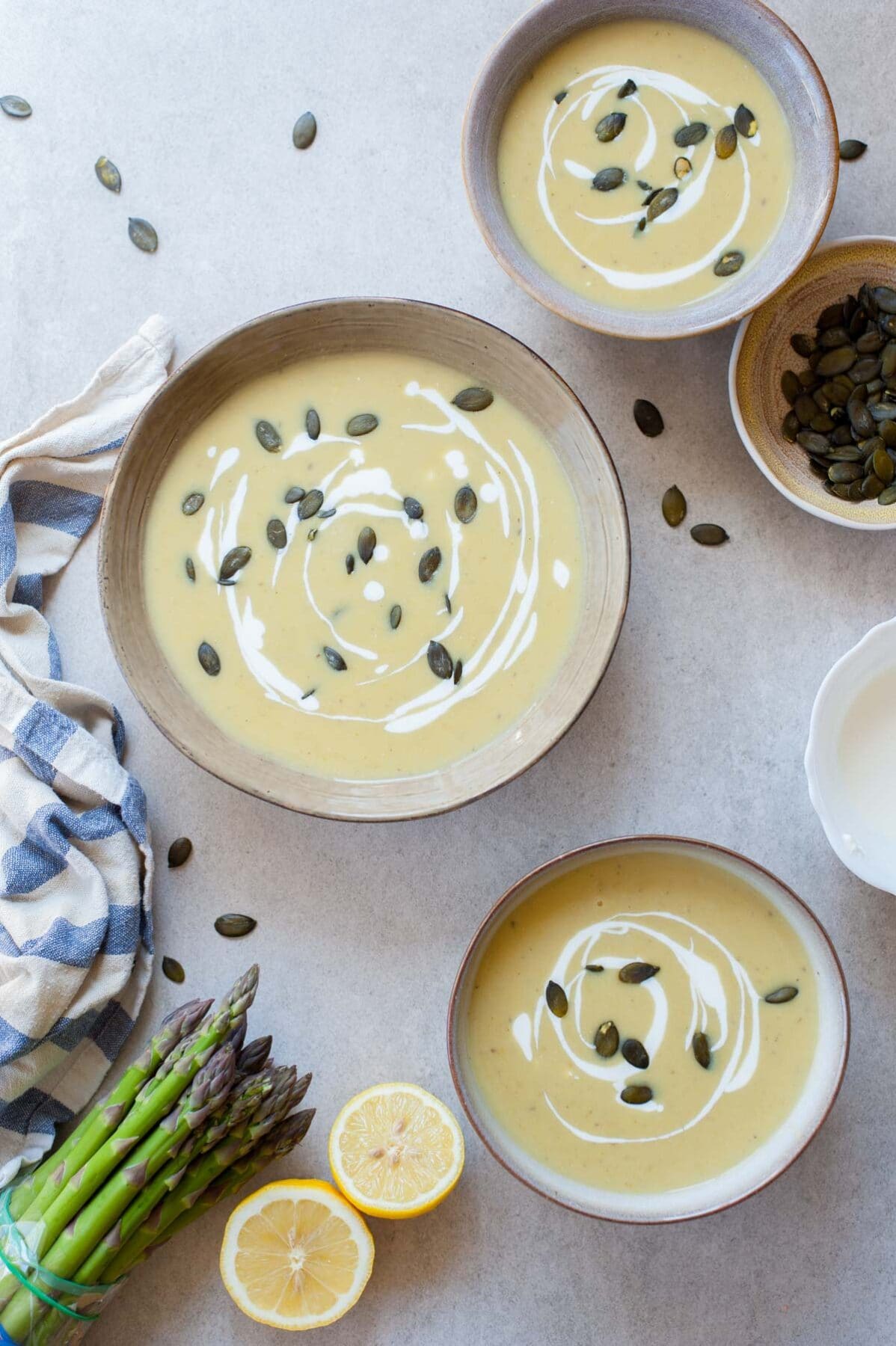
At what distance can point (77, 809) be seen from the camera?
1970mm


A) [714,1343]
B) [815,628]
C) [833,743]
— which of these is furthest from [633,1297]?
[815,628]

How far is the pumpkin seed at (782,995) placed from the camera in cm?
185

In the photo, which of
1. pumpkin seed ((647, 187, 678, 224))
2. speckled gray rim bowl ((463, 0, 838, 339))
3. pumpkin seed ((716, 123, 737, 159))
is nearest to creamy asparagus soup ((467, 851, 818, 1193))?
speckled gray rim bowl ((463, 0, 838, 339))

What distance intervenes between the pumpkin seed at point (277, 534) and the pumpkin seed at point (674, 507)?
69 cm

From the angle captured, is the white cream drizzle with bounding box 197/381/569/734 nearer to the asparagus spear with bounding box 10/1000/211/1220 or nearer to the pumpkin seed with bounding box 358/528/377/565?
the pumpkin seed with bounding box 358/528/377/565

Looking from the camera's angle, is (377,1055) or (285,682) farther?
(377,1055)

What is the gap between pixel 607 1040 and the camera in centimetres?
186

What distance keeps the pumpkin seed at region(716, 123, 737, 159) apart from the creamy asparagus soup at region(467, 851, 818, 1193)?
1173mm

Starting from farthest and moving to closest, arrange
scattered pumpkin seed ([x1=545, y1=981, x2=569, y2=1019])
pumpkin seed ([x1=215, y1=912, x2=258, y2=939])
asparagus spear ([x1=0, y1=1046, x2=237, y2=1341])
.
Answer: pumpkin seed ([x1=215, y1=912, x2=258, y2=939]) → scattered pumpkin seed ([x1=545, y1=981, x2=569, y2=1019]) → asparagus spear ([x1=0, y1=1046, x2=237, y2=1341])

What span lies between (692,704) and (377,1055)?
2.76ft

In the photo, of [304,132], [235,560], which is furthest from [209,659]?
[304,132]

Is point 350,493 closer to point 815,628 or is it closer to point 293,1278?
point 815,628

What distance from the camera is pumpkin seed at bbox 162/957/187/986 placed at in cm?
200

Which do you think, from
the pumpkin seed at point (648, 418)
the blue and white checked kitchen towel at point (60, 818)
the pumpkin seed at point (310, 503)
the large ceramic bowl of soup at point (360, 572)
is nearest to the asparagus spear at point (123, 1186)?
the blue and white checked kitchen towel at point (60, 818)
